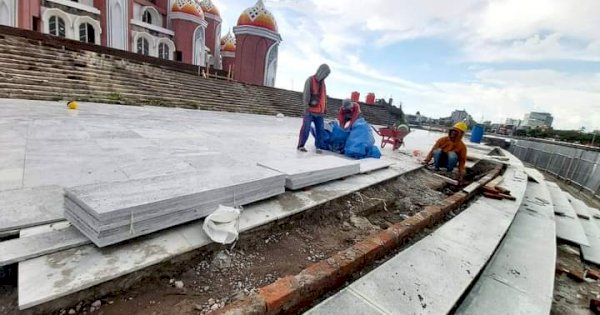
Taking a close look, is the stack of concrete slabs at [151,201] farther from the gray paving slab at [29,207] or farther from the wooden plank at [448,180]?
the wooden plank at [448,180]

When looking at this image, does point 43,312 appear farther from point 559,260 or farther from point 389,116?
point 389,116

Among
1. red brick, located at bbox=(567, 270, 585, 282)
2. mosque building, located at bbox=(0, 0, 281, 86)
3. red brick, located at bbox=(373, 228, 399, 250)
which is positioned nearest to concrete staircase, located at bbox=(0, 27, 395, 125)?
mosque building, located at bbox=(0, 0, 281, 86)

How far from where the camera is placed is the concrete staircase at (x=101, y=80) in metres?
7.96

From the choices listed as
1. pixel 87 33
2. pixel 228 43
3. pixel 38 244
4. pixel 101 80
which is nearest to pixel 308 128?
pixel 38 244

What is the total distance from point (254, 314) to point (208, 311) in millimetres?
240

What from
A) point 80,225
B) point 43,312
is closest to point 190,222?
point 80,225

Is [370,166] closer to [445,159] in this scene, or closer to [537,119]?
[445,159]

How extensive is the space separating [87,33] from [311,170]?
19898mm

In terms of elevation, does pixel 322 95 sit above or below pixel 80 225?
above

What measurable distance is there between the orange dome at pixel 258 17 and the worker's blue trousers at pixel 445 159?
1847 centimetres

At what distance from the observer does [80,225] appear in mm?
1493

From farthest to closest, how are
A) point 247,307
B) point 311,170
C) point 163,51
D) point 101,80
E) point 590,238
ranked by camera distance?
point 163,51 → point 101,80 → point 590,238 → point 311,170 → point 247,307

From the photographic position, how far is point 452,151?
4.77m

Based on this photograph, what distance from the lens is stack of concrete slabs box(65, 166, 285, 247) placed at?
56.6 inches
